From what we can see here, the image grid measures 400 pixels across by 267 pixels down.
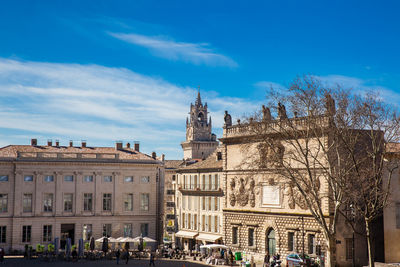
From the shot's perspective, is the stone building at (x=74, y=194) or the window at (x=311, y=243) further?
the stone building at (x=74, y=194)

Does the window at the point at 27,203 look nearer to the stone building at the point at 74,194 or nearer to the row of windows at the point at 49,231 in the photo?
the stone building at the point at 74,194

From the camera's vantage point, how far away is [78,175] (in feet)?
216

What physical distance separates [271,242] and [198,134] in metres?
107

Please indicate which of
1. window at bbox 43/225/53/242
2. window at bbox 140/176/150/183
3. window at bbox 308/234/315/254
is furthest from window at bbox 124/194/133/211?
window at bbox 308/234/315/254

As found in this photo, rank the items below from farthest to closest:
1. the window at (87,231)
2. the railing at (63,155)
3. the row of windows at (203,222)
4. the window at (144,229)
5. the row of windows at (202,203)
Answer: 1. the window at (144,229)
2. the window at (87,231)
3. the railing at (63,155)
4. the row of windows at (202,203)
5. the row of windows at (203,222)

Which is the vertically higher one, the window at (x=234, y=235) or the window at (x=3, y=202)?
the window at (x=3, y=202)

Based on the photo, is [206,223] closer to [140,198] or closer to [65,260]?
[140,198]

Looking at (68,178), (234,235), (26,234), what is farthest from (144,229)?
(234,235)

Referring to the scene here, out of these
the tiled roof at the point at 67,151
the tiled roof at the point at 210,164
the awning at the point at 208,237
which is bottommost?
the awning at the point at 208,237

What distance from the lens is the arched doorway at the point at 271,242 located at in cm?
4953

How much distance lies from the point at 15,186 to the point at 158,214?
56.2 feet

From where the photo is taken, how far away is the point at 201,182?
2559 inches

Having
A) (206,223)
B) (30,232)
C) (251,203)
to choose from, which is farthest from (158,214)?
(251,203)

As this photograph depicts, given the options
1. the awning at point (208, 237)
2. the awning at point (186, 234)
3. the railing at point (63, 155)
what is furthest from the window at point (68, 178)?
the awning at point (208, 237)
